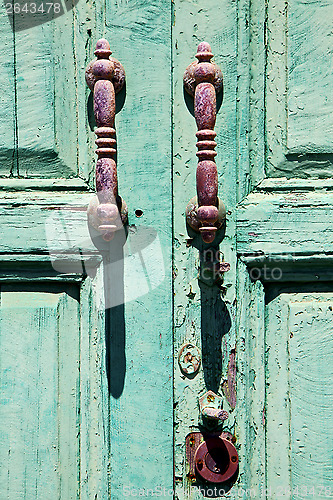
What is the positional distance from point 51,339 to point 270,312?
12.8 inches

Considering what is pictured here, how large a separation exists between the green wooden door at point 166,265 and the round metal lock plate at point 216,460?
17 millimetres

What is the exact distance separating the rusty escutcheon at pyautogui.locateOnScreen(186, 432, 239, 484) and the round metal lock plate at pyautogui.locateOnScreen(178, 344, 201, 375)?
95 mm

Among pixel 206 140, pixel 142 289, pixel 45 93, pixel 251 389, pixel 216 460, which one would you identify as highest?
pixel 45 93

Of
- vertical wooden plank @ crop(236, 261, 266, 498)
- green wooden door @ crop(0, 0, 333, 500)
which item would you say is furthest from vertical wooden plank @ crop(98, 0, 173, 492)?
vertical wooden plank @ crop(236, 261, 266, 498)

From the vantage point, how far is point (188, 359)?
0.80m

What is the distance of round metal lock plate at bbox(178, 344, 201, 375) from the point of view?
79cm

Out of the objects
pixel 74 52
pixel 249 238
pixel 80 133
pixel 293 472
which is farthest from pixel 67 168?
pixel 293 472

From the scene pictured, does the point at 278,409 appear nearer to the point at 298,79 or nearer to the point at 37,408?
the point at 37,408

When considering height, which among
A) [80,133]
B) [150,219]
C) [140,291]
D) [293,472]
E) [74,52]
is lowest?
[293,472]

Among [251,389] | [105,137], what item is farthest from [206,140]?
[251,389]

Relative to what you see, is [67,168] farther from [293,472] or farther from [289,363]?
[293,472]

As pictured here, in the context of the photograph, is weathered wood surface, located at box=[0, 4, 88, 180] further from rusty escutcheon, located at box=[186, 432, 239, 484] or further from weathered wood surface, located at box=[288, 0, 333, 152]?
rusty escutcheon, located at box=[186, 432, 239, 484]

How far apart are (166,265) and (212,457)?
0.29 meters

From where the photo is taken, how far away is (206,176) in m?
0.71
